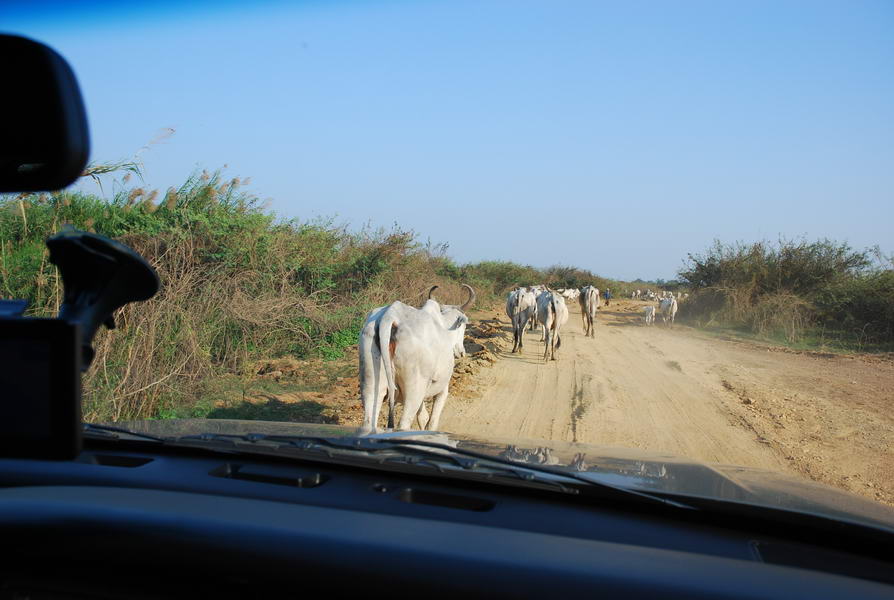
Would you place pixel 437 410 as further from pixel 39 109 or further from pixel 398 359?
pixel 39 109

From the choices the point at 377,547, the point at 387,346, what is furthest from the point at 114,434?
the point at 387,346

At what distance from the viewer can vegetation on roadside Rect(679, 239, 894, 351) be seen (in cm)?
2164

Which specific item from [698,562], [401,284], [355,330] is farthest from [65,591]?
[401,284]

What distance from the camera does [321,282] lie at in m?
15.0

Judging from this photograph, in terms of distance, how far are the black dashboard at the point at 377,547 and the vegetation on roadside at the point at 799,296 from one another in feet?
70.2

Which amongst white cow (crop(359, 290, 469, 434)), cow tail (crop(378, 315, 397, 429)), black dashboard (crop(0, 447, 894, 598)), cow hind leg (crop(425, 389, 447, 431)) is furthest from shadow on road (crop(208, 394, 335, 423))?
black dashboard (crop(0, 447, 894, 598))

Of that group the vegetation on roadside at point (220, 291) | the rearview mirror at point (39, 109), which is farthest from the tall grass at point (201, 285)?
the rearview mirror at point (39, 109)

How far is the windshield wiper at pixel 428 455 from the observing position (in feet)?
7.86

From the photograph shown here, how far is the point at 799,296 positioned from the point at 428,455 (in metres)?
27.2

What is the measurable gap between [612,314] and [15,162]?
34.1m

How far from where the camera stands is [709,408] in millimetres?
9984

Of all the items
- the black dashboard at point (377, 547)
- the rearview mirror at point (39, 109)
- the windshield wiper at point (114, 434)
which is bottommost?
the black dashboard at point (377, 547)

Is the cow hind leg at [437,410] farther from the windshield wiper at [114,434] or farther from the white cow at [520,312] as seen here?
the white cow at [520,312]

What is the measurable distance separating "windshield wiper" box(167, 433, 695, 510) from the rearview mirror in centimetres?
177
